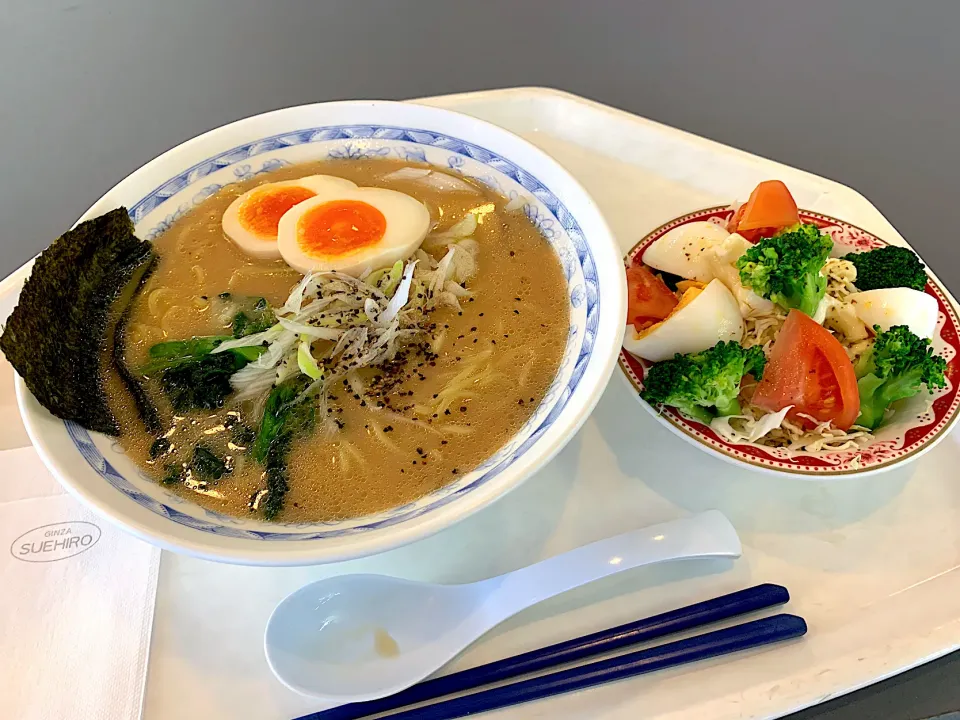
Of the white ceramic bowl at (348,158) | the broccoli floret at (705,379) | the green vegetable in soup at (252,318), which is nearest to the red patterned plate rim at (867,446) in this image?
the broccoli floret at (705,379)

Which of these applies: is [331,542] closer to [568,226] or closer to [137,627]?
[137,627]

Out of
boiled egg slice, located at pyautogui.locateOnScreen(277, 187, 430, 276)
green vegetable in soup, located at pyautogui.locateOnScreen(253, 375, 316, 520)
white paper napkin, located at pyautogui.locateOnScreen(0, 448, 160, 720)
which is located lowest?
white paper napkin, located at pyautogui.locateOnScreen(0, 448, 160, 720)

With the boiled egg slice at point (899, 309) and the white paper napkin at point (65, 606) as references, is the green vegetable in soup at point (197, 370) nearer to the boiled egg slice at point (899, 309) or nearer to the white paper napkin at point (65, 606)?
the white paper napkin at point (65, 606)

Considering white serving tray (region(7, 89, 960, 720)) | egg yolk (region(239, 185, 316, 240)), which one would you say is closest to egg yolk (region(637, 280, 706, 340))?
white serving tray (region(7, 89, 960, 720))

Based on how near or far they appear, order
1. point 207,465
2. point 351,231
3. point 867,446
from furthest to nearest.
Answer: point 351,231
point 867,446
point 207,465

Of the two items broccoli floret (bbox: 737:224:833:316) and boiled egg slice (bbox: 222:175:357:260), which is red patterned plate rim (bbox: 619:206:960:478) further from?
boiled egg slice (bbox: 222:175:357:260)

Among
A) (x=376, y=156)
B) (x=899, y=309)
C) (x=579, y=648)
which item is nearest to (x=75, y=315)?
(x=376, y=156)

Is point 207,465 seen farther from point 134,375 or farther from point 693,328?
point 693,328
